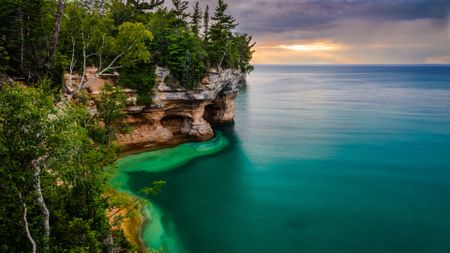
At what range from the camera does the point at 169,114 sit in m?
35.7

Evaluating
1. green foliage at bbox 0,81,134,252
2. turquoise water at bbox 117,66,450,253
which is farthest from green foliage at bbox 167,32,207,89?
green foliage at bbox 0,81,134,252

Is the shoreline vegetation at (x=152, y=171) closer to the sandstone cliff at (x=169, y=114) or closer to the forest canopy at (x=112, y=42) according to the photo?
the sandstone cliff at (x=169, y=114)

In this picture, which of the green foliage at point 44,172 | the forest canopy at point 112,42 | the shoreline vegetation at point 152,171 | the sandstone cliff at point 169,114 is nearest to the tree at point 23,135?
the green foliage at point 44,172

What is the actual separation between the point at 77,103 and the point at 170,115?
40.4 ft

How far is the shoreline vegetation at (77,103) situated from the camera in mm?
8148

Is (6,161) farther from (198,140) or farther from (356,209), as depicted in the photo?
(198,140)

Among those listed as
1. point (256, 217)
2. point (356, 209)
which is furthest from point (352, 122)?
point (256, 217)

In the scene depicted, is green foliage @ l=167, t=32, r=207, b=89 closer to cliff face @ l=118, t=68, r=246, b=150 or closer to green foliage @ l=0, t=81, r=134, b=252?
cliff face @ l=118, t=68, r=246, b=150

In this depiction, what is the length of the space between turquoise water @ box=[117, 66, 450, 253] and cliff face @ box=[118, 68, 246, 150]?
415 cm

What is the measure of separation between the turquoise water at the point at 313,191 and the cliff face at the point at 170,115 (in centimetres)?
415

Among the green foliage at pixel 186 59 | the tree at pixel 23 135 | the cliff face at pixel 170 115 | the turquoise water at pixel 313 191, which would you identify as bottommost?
the turquoise water at pixel 313 191

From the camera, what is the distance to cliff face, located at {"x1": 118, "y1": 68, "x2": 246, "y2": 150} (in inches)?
1278

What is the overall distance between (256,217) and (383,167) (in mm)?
16200

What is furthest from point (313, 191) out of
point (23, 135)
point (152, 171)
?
point (23, 135)
